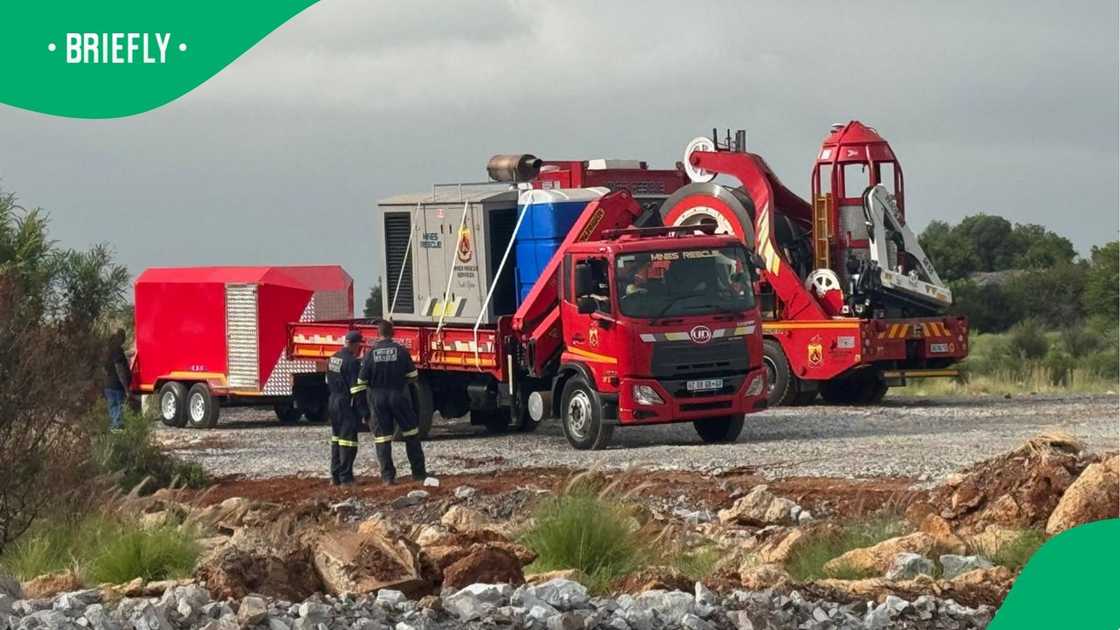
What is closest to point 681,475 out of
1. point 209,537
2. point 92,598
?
point 209,537

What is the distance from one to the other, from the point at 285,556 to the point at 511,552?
1342 mm

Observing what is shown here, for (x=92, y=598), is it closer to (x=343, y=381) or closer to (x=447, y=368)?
(x=343, y=381)

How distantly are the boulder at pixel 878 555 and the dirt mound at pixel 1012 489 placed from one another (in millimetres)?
1779

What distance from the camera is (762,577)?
10.9 meters

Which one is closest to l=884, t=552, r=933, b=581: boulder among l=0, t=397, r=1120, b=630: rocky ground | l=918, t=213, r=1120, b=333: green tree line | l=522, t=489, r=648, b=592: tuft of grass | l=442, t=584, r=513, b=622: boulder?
l=0, t=397, r=1120, b=630: rocky ground

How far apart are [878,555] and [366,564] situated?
3392mm

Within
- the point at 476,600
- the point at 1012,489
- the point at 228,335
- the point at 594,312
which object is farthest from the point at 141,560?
the point at 228,335

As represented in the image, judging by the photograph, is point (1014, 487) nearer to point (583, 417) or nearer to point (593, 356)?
point (593, 356)

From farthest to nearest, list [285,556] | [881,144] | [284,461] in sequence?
[881,144], [284,461], [285,556]

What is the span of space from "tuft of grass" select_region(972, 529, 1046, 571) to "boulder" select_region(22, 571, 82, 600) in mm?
5797

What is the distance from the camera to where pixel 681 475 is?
61.9 feet

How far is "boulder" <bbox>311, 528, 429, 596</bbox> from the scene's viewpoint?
10680 millimetres

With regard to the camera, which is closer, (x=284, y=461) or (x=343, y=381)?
(x=343, y=381)

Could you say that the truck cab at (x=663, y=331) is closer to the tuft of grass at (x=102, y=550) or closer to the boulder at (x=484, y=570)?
the tuft of grass at (x=102, y=550)
